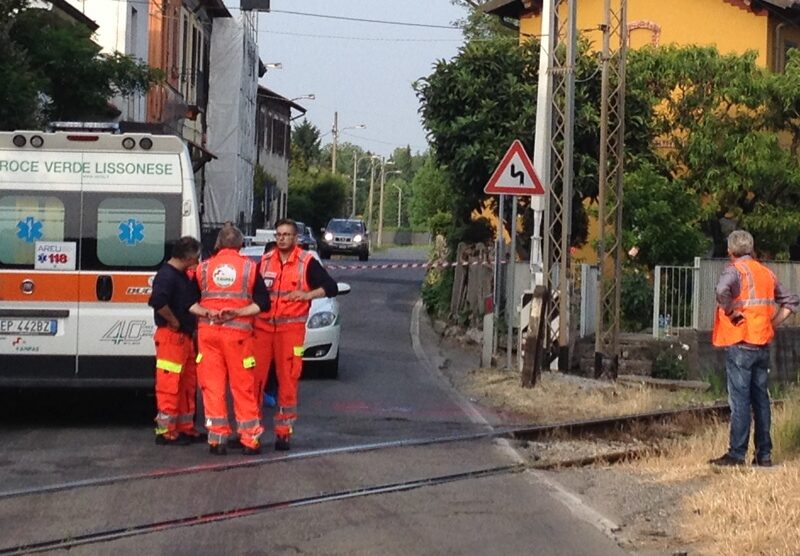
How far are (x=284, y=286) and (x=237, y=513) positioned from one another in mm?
2904

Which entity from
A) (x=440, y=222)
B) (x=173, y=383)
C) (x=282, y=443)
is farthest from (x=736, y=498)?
(x=440, y=222)

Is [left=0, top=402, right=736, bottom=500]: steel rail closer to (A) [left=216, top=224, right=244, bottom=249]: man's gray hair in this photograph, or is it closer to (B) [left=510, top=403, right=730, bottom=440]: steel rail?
(B) [left=510, top=403, right=730, bottom=440]: steel rail

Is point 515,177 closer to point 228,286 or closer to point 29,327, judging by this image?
point 228,286

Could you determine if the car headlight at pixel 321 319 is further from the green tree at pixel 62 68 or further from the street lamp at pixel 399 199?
the street lamp at pixel 399 199

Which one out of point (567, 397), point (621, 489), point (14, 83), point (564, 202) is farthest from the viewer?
point (14, 83)

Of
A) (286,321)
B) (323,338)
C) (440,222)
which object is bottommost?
(323,338)

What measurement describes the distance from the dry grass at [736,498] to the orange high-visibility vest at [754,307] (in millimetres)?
968

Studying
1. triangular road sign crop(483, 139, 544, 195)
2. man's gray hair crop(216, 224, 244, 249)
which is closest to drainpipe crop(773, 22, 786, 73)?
triangular road sign crop(483, 139, 544, 195)

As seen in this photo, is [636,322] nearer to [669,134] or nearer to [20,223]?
[669,134]

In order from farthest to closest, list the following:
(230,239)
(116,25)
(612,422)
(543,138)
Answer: (116,25) → (543,138) → (612,422) → (230,239)

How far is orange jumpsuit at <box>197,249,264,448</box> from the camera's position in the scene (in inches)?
428

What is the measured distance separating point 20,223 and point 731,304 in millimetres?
5847

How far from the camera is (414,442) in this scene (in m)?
12.0

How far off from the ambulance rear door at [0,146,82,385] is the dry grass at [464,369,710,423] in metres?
4.77
